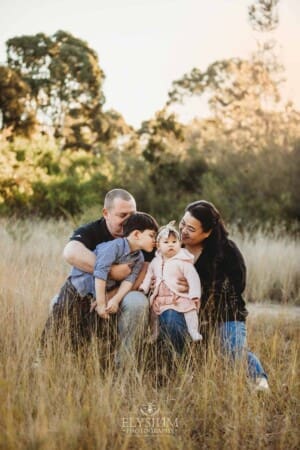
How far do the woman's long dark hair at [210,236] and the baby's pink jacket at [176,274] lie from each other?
0.92 feet

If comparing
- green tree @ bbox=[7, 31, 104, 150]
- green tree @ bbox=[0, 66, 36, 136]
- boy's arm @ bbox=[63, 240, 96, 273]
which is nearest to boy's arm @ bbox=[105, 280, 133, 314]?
boy's arm @ bbox=[63, 240, 96, 273]

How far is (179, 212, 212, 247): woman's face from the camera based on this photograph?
4367 mm

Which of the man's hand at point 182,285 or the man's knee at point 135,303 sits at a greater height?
the man's hand at point 182,285

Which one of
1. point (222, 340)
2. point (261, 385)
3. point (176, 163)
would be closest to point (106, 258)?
point (222, 340)

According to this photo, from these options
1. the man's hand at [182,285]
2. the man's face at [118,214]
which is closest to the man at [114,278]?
the man's face at [118,214]

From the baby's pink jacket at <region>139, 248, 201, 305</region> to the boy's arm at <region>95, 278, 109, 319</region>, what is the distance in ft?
0.92

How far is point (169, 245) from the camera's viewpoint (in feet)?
13.3

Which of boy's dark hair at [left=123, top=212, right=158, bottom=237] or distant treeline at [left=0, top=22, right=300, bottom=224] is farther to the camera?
distant treeline at [left=0, top=22, right=300, bottom=224]

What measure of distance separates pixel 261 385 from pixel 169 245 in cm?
107

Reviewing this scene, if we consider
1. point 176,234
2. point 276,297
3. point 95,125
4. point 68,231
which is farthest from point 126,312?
point 95,125

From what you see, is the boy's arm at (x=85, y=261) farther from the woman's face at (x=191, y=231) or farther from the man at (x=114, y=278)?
the woman's face at (x=191, y=231)

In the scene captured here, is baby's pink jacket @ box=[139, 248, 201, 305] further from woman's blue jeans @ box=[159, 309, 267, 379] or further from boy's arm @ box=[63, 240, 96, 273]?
boy's arm @ box=[63, 240, 96, 273]

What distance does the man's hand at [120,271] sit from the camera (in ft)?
13.5

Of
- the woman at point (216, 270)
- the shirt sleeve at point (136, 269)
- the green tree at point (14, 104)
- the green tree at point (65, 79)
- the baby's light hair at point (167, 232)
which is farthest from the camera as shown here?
the green tree at point (65, 79)
